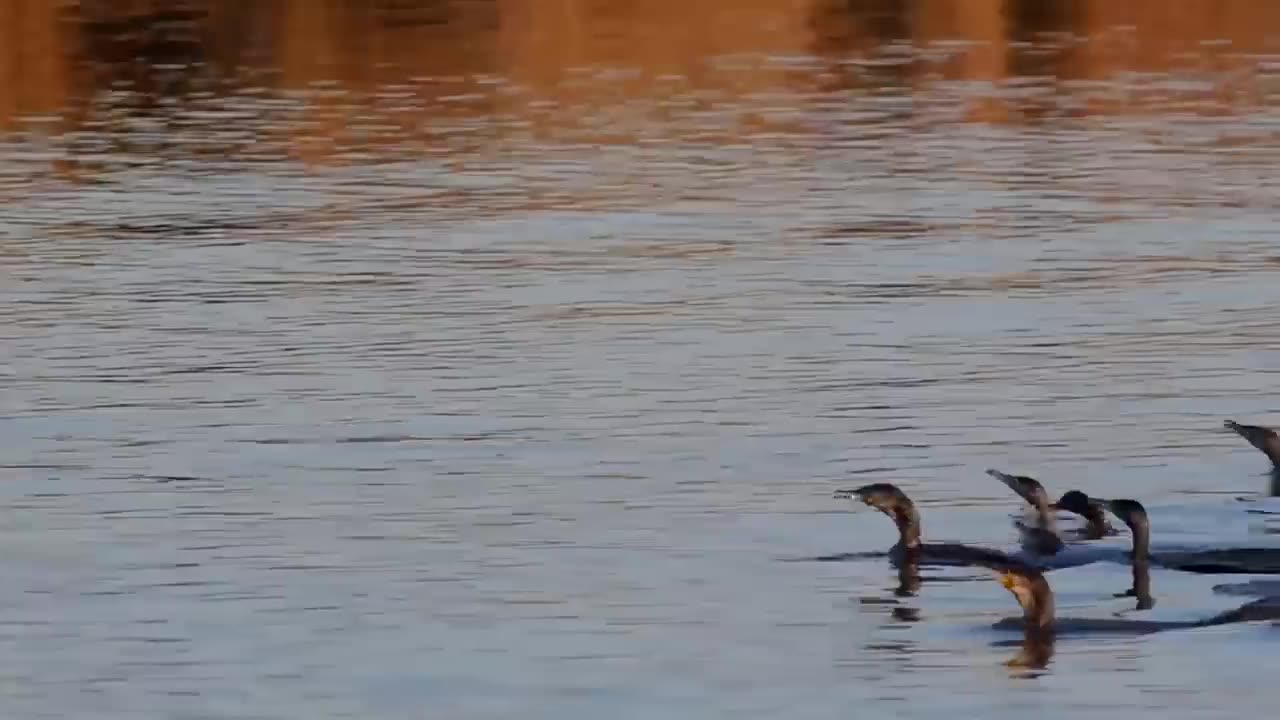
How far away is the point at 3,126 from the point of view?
50406mm

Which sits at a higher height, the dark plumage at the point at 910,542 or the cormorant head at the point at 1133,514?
the cormorant head at the point at 1133,514

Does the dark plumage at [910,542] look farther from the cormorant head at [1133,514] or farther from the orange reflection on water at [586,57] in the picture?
the orange reflection on water at [586,57]

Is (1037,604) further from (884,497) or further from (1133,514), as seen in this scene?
(884,497)

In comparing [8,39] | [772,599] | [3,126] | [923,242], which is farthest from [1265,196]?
[8,39]

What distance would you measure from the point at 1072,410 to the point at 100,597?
348 inches

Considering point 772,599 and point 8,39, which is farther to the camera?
point 8,39

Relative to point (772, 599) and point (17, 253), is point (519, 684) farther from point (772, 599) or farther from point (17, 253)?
point (17, 253)

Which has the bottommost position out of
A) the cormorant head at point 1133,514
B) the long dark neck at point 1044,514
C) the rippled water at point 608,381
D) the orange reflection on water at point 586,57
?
the orange reflection on water at point 586,57

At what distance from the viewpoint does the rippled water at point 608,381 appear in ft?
58.6

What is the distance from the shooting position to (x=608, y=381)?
27391 mm

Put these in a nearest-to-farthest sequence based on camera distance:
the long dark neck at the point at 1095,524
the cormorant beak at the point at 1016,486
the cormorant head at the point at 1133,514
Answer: the cormorant head at the point at 1133,514 → the cormorant beak at the point at 1016,486 → the long dark neck at the point at 1095,524

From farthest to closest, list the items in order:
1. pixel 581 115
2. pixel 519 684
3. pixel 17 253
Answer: pixel 581 115, pixel 17 253, pixel 519 684

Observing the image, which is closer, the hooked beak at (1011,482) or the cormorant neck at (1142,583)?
the cormorant neck at (1142,583)

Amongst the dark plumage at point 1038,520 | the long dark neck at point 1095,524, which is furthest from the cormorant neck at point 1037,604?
the long dark neck at point 1095,524
